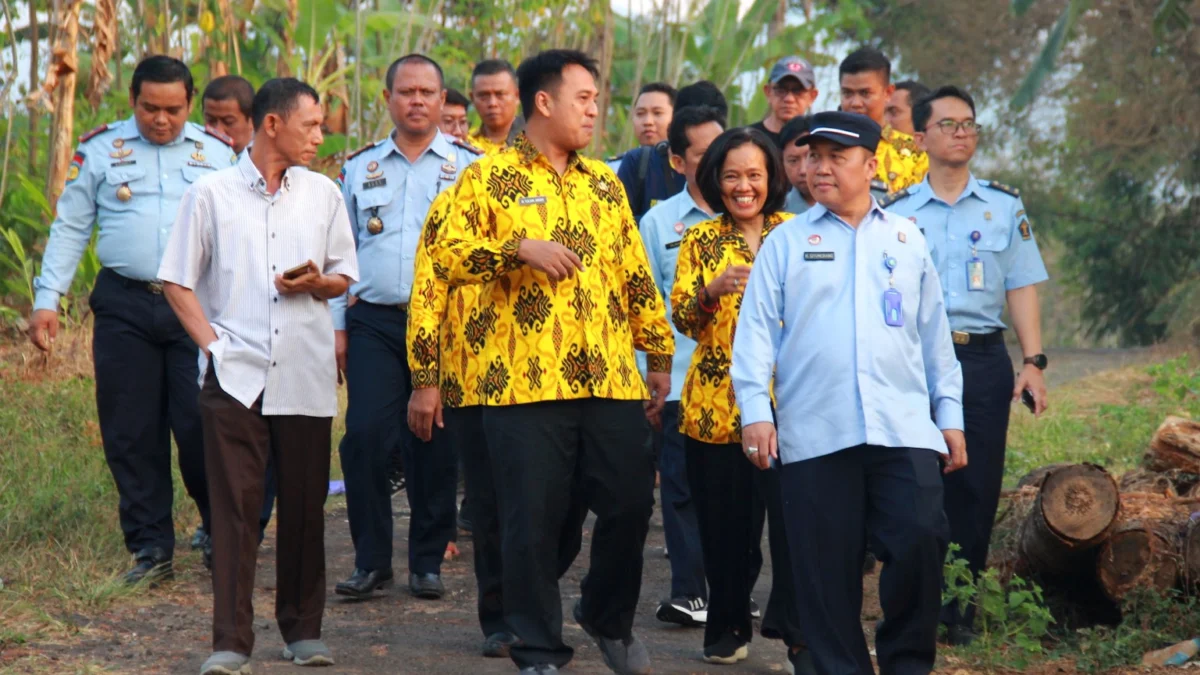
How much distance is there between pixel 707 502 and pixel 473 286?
44.8 inches

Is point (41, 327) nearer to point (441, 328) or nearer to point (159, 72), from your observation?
point (159, 72)

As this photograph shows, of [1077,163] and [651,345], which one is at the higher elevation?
[1077,163]

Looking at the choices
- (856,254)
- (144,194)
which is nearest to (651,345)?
(856,254)

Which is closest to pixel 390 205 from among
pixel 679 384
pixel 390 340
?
pixel 390 340

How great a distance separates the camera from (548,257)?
4910mm

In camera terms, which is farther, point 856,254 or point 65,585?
point 65,585

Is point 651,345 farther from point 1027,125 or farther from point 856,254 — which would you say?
point 1027,125

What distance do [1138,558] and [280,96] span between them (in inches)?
146

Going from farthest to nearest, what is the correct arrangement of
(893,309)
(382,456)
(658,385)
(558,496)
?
1. (382,456)
2. (658,385)
3. (558,496)
4. (893,309)

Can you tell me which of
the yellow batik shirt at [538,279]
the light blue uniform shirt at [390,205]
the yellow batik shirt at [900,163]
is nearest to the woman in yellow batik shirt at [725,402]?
the yellow batik shirt at [538,279]

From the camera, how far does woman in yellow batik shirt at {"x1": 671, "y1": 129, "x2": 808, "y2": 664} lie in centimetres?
549

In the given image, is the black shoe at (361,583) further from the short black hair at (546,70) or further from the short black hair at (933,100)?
the short black hair at (933,100)

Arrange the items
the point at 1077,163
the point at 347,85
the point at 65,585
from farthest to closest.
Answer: the point at 1077,163, the point at 347,85, the point at 65,585

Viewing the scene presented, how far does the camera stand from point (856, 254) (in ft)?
15.7
